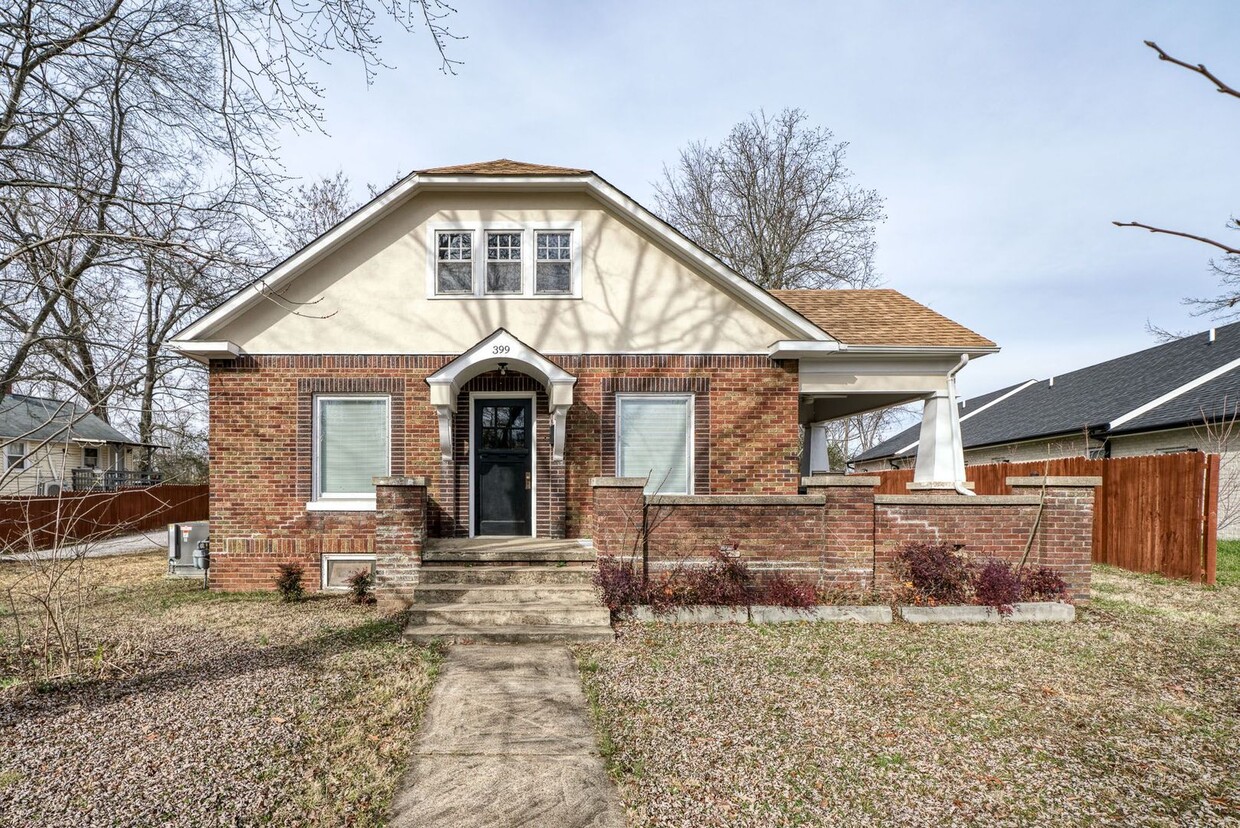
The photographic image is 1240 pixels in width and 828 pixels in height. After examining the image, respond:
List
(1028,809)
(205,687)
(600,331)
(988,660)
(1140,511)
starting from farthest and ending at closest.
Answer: (1140,511)
(600,331)
(988,660)
(205,687)
(1028,809)

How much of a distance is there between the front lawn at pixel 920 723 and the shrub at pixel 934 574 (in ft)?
1.71

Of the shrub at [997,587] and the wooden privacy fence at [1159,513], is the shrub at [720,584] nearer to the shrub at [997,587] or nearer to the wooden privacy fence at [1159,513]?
the shrub at [997,587]

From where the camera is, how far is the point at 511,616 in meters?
7.48

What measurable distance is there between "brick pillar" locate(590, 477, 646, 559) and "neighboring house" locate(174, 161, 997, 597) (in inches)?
68.3

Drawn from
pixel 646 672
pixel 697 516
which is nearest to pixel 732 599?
pixel 697 516

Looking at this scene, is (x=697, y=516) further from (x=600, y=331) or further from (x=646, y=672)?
(x=600, y=331)

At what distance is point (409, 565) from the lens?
8398 millimetres

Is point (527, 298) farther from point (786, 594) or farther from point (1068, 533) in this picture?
point (1068, 533)

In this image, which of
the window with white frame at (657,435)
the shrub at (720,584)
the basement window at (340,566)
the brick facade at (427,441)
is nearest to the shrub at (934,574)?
the shrub at (720,584)

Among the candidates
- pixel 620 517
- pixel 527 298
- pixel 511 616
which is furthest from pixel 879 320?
pixel 511 616

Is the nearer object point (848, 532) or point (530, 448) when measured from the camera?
point (848, 532)

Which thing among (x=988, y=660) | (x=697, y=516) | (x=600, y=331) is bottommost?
(x=988, y=660)

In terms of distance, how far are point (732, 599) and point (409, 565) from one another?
3970 millimetres

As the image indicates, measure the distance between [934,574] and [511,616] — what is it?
198 inches
